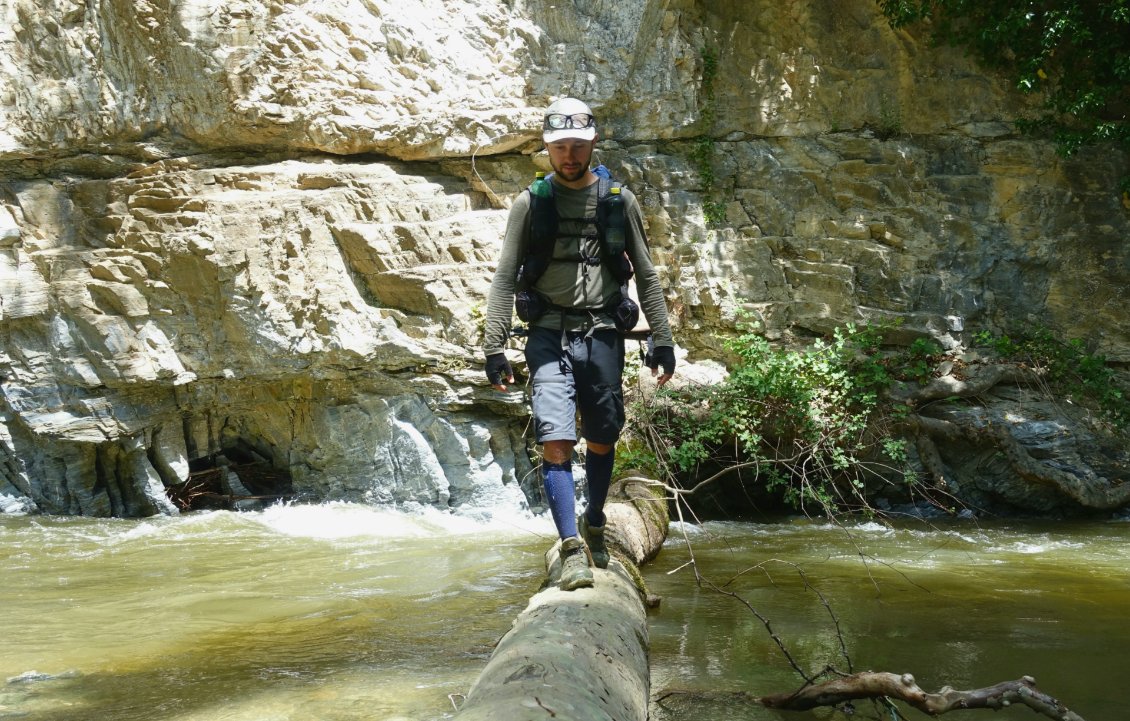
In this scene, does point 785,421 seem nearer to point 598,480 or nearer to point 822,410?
point 822,410

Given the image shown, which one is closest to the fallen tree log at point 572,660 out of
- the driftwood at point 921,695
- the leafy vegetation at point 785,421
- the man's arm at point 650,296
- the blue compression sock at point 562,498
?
the blue compression sock at point 562,498

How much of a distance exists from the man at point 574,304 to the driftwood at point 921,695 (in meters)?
1.24

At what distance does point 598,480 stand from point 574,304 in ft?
2.86

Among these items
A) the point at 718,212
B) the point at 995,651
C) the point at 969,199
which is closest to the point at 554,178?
the point at 995,651

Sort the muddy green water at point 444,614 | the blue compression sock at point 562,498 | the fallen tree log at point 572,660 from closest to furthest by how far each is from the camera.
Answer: the fallen tree log at point 572,660 < the muddy green water at point 444,614 < the blue compression sock at point 562,498

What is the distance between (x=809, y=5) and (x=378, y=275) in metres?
5.64

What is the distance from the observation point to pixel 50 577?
598 cm

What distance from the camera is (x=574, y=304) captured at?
4.27 m

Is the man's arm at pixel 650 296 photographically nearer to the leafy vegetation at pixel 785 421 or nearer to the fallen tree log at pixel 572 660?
the fallen tree log at pixel 572 660

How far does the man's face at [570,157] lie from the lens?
4.16m

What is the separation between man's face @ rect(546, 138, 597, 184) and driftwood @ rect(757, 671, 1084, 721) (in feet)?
8.06

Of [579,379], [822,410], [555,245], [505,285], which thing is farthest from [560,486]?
[822,410]

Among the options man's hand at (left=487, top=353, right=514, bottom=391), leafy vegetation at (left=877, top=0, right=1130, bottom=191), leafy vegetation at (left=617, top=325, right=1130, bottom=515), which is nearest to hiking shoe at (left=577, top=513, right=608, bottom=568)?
man's hand at (left=487, top=353, right=514, bottom=391)

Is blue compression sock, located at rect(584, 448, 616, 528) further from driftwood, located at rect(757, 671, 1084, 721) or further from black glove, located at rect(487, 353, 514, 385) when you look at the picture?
driftwood, located at rect(757, 671, 1084, 721)
